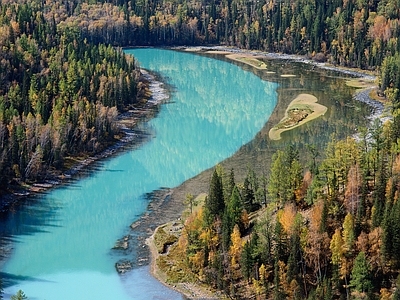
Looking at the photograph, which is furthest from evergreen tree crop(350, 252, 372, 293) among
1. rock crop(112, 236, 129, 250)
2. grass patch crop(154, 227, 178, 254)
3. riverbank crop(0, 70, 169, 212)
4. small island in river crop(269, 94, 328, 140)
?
small island in river crop(269, 94, 328, 140)

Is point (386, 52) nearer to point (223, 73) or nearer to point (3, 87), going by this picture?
point (223, 73)

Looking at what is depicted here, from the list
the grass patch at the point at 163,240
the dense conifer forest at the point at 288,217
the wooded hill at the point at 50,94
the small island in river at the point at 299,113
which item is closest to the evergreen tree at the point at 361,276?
the dense conifer forest at the point at 288,217

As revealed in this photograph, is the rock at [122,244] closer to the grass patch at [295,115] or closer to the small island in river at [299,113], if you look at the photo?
the small island in river at [299,113]

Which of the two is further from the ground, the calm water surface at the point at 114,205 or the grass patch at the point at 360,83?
the grass patch at the point at 360,83

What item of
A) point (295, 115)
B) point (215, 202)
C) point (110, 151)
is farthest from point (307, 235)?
point (295, 115)

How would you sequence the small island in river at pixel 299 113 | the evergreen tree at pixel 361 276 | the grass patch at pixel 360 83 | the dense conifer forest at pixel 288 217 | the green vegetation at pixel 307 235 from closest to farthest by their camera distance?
the evergreen tree at pixel 361 276 → the green vegetation at pixel 307 235 → the dense conifer forest at pixel 288 217 → the small island in river at pixel 299 113 → the grass patch at pixel 360 83

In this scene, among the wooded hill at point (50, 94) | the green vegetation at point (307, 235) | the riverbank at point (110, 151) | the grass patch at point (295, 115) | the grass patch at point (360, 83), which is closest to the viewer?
the green vegetation at point (307, 235)

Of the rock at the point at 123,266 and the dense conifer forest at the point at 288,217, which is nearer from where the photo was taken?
the dense conifer forest at the point at 288,217

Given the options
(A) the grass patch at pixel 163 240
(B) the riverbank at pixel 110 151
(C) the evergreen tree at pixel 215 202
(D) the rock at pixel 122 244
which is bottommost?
(D) the rock at pixel 122 244

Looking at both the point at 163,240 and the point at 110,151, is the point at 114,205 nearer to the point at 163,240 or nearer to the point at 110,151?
the point at 163,240
